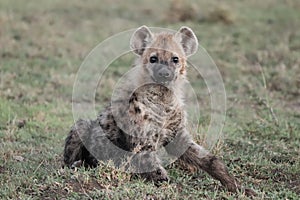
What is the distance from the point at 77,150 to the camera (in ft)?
18.8

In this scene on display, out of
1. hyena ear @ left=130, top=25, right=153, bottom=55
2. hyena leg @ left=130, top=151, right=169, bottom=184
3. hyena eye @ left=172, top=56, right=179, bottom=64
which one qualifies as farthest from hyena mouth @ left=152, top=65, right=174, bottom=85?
hyena leg @ left=130, top=151, right=169, bottom=184

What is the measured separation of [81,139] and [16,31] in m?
5.71

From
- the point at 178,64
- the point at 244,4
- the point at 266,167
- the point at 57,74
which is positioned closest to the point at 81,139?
the point at 178,64

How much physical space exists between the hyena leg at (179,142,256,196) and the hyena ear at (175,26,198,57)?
0.89 meters

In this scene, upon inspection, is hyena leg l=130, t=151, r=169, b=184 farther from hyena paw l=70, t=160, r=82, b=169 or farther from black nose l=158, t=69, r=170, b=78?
black nose l=158, t=69, r=170, b=78

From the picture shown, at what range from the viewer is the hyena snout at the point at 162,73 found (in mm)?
5527

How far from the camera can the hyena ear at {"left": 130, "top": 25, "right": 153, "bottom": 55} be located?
228 inches

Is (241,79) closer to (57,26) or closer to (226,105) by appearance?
(226,105)

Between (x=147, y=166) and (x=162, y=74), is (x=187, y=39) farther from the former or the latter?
(x=147, y=166)

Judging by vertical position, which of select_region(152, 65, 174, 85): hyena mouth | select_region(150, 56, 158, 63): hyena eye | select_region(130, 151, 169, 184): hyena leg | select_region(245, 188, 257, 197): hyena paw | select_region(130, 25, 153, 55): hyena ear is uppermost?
select_region(130, 25, 153, 55): hyena ear

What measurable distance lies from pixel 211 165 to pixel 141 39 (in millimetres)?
1235

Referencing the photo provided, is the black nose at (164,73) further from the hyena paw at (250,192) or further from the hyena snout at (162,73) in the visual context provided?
the hyena paw at (250,192)

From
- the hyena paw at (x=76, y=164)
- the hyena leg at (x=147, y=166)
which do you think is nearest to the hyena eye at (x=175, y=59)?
the hyena leg at (x=147, y=166)

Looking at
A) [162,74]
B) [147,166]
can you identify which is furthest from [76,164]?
[162,74]
